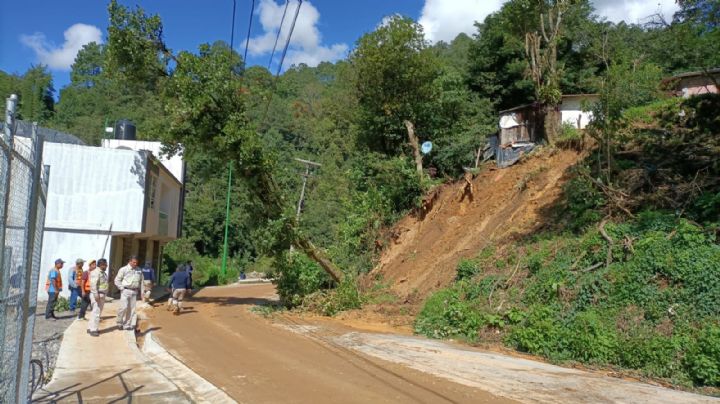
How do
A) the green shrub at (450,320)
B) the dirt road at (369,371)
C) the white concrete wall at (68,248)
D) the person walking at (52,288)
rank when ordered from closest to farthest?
the dirt road at (369,371), the green shrub at (450,320), the person walking at (52,288), the white concrete wall at (68,248)

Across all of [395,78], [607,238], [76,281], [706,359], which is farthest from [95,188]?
[706,359]

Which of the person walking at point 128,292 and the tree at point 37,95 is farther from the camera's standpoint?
the tree at point 37,95

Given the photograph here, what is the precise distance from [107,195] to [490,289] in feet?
50.8

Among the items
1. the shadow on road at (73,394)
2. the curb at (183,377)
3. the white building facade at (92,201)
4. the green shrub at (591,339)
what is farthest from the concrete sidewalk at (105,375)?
the white building facade at (92,201)

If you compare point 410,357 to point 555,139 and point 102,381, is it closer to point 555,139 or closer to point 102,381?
point 102,381

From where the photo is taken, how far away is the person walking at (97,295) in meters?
12.2

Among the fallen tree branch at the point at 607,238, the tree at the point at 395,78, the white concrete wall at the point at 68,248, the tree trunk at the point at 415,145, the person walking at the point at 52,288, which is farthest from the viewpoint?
the tree at the point at 395,78

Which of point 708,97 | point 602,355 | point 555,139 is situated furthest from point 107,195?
point 708,97

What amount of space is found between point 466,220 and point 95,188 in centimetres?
1438

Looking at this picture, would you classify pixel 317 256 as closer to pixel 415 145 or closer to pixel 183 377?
pixel 415 145

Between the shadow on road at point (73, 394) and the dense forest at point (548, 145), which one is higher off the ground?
the dense forest at point (548, 145)

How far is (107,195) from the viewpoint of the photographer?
23109 millimetres

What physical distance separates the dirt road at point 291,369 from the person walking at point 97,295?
1.35 metres

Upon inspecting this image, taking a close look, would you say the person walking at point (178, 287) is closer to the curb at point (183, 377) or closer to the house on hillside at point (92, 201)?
the house on hillside at point (92, 201)
